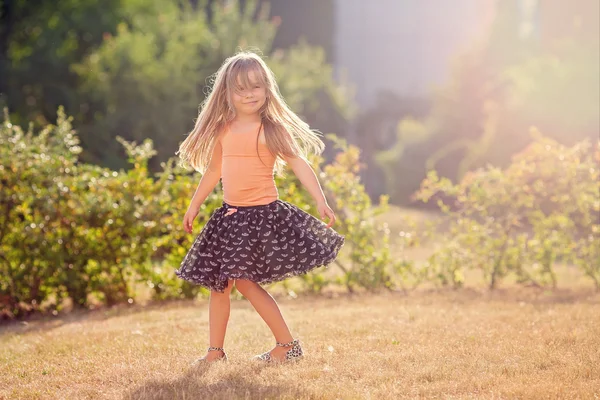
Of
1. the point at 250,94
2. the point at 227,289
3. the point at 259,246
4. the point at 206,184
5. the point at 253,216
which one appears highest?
the point at 250,94

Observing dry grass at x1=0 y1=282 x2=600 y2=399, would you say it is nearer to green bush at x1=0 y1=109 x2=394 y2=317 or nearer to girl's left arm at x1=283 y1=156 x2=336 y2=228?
green bush at x1=0 y1=109 x2=394 y2=317

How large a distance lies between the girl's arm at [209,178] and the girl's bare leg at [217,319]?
490mm

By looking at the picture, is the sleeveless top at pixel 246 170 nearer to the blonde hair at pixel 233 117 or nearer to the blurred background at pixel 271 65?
the blonde hair at pixel 233 117

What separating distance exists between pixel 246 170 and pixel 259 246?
40 cm

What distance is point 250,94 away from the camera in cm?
403

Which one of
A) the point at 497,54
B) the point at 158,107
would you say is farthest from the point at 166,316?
the point at 497,54

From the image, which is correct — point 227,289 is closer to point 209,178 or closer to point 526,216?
point 209,178

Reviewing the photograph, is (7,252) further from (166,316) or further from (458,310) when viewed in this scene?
(458,310)

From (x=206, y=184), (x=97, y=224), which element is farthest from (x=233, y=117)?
(x=97, y=224)

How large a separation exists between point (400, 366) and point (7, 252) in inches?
157

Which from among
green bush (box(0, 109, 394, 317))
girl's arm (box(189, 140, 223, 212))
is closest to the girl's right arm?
girl's arm (box(189, 140, 223, 212))

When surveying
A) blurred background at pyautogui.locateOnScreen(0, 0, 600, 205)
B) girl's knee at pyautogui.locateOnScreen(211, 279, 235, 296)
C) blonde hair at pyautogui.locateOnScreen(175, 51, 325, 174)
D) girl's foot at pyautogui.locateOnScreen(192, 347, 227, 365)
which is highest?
blurred background at pyautogui.locateOnScreen(0, 0, 600, 205)

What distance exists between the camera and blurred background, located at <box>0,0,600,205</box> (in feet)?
53.4

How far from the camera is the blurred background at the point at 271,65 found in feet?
53.4
